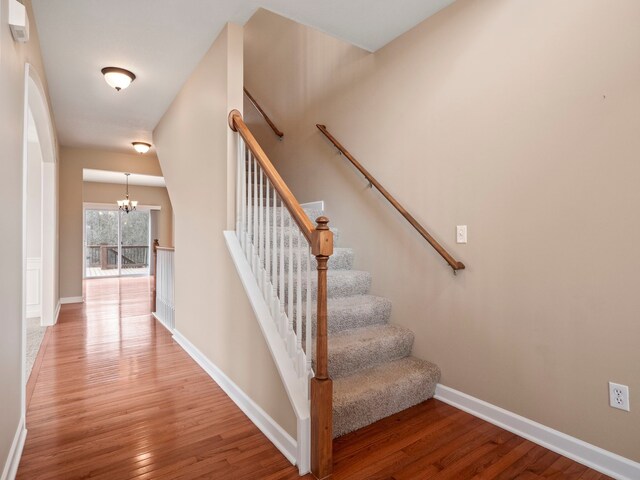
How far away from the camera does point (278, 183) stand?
200cm

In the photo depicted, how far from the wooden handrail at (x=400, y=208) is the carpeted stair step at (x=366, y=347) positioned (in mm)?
652

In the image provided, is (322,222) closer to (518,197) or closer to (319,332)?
(319,332)

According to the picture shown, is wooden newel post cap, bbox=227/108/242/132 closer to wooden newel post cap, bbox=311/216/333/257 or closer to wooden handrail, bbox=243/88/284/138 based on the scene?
wooden newel post cap, bbox=311/216/333/257

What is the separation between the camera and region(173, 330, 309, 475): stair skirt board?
67.8 inches

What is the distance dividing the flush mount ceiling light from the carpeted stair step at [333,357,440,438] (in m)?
3.19

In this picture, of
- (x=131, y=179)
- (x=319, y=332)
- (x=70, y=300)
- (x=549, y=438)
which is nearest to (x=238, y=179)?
(x=319, y=332)

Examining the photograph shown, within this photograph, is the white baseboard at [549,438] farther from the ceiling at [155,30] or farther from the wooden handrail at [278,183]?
the ceiling at [155,30]

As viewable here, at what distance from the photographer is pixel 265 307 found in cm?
213

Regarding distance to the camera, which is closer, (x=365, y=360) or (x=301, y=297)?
(x=301, y=297)

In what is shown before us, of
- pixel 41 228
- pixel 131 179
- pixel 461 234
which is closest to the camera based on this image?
pixel 461 234

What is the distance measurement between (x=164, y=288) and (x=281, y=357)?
318 cm

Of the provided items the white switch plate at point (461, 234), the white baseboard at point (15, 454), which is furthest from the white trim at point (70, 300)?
the white switch plate at point (461, 234)

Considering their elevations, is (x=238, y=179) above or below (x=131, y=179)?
below

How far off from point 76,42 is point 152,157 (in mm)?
3942
